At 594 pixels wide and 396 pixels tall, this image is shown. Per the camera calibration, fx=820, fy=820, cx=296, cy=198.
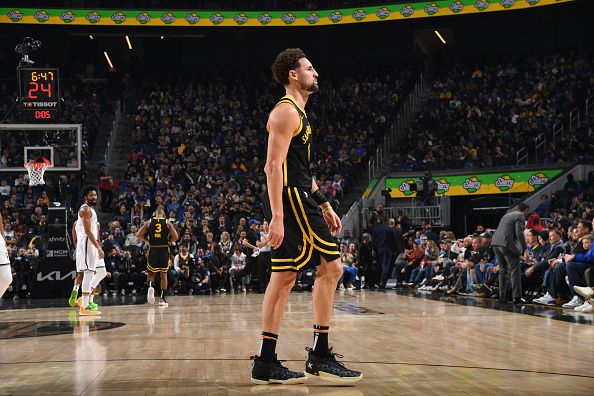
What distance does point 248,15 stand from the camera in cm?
3219

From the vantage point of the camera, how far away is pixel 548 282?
12922mm

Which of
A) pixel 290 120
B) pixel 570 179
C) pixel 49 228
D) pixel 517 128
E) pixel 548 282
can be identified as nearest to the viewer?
pixel 290 120

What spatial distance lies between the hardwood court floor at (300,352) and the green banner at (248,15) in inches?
796

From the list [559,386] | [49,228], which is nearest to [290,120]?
[559,386]

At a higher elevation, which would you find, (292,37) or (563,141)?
(292,37)

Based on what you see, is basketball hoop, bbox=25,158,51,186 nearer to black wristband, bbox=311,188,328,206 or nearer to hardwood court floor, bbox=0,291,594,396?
hardwood court floor, bbox=0,291,594,396

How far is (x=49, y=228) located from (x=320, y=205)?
12.6 meters

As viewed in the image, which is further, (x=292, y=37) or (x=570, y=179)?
(x=292, y=37)

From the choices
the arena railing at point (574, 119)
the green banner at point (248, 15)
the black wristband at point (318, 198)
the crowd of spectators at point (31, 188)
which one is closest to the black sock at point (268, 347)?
the black wristband at point (318, 198)

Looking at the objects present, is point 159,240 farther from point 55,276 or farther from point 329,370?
point 329,370

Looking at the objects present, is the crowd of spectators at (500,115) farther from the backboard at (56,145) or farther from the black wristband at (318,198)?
the black wristband at (318,198)

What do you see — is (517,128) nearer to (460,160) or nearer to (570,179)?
(460,160)

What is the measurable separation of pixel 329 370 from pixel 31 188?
71.9 ft

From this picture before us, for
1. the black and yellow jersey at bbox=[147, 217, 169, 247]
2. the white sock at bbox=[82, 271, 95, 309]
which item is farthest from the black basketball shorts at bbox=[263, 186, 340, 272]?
the black and yellow jersey at bbox=[147, 217, 169, 247]
